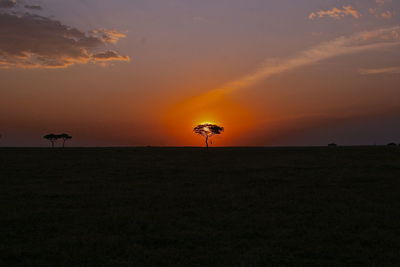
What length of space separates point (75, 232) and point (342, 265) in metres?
10.3

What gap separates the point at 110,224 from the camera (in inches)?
675

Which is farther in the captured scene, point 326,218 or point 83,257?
point 326,218

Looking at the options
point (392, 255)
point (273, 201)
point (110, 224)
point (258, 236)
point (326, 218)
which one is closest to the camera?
point (392, 255)

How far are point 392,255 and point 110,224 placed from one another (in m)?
11.3

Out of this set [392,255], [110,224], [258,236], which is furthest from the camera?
[110,224]

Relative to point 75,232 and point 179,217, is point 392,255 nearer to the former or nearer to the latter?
point 179,217

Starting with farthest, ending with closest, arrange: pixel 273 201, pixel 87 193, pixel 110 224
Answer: pixel 87 193 → pixel 273 201 → pixel 110 224

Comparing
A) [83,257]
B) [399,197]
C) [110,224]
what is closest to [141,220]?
[110,224]

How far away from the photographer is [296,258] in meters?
12.4

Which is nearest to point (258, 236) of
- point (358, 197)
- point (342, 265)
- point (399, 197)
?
point (342, 265)

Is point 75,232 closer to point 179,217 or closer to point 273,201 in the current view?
point 179,217

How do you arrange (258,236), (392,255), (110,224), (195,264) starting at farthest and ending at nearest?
(110,224) < (258,236) < (392,255) < (195,264)

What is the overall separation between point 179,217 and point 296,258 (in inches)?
293

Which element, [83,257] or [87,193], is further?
[87,193]
